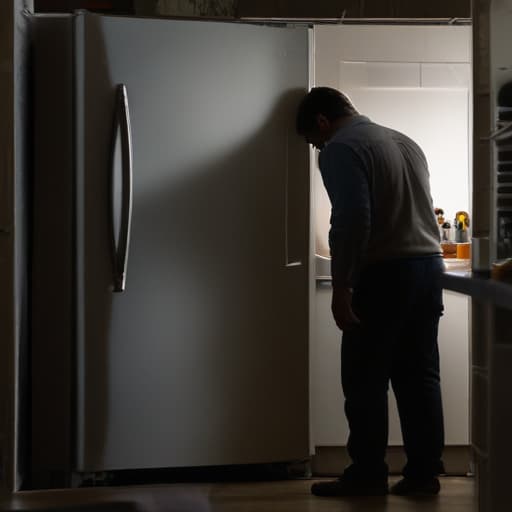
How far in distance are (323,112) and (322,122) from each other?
31 millimetres

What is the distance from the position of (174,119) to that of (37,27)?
525 millimetres

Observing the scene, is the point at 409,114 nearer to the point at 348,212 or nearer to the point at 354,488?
the point at 348,212

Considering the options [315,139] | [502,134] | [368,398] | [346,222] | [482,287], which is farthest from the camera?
[315,139]

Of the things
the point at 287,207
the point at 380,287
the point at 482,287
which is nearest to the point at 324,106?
the point at 287,207

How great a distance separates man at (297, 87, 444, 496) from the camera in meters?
2.64

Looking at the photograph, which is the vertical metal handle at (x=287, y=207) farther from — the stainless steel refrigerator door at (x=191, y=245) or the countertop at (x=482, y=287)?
the countertop at (x=482, y=287)

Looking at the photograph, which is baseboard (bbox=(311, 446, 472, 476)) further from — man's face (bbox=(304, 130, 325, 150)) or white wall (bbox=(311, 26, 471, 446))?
man's face (bbox=(304, 130, 325, 150))

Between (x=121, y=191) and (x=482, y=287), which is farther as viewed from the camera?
(x=121, y=191)

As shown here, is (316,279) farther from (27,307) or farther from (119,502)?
(119,502)

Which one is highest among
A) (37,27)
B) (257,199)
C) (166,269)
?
(37,27)

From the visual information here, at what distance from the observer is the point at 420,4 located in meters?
3.36

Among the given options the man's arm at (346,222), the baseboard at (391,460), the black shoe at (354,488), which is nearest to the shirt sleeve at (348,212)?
the man's arm at (346,222)

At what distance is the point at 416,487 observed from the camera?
275 cm

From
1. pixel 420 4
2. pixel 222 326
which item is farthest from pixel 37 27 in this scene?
pixel 420 4
